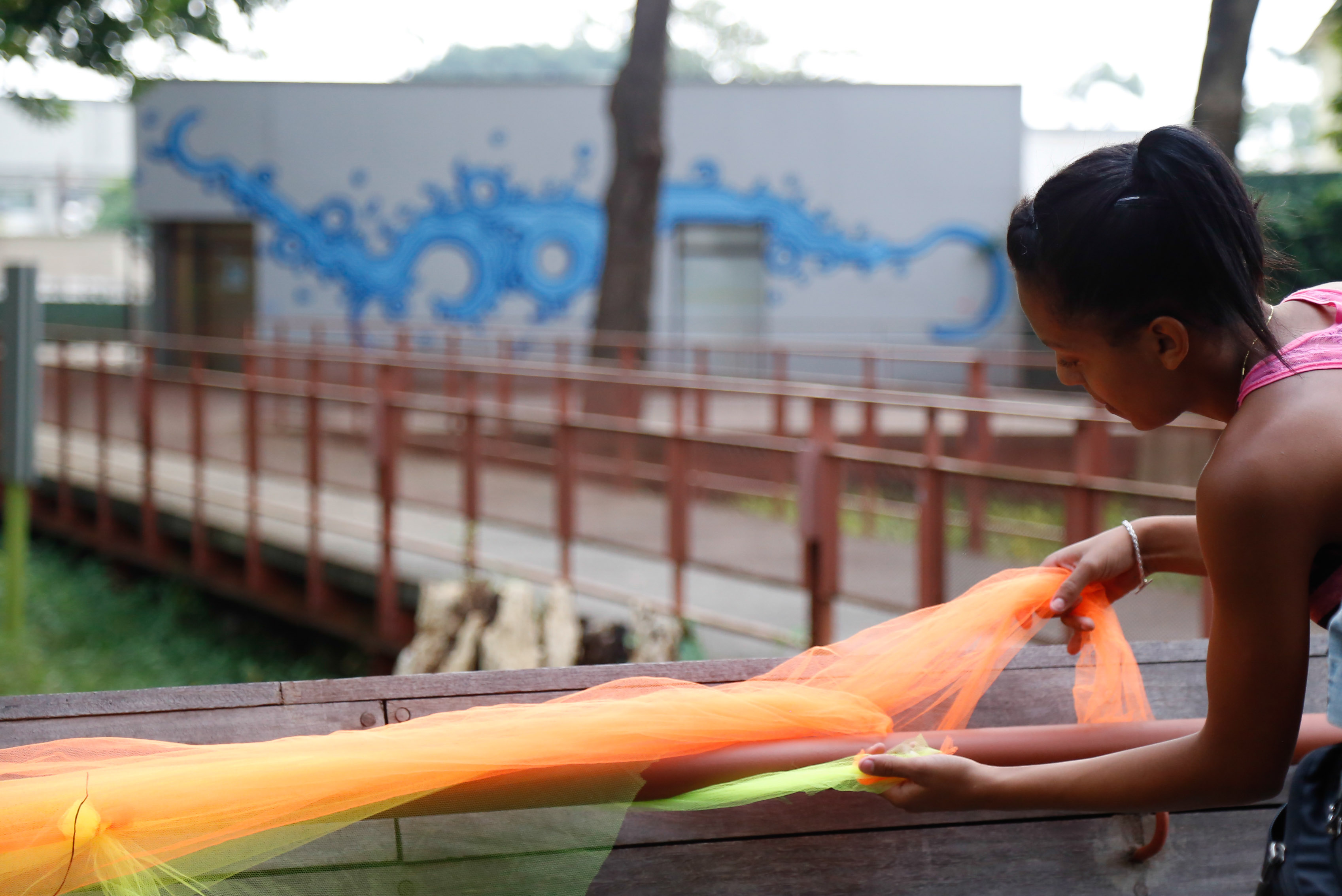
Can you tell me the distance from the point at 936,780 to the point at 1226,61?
7.13m

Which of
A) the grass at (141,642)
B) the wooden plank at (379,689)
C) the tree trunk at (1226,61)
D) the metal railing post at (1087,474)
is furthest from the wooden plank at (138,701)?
the tree trunk at (1226,61)

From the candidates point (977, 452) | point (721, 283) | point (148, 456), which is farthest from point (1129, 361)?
point (721, 283)

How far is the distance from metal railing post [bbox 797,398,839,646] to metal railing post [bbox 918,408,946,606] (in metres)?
0.40

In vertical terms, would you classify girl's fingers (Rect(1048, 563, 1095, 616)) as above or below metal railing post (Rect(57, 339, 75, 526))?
above

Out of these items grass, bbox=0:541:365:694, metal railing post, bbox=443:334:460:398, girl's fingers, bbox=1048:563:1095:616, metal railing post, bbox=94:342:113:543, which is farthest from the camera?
metal railing post, bbox=443:334:460:398

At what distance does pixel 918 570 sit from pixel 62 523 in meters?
7.63

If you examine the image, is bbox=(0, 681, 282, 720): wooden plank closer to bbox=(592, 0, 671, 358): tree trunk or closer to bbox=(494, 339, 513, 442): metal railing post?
bbox=(494, 339, 513, 442): metal railing post

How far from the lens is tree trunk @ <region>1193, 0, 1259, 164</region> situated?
7383 mm

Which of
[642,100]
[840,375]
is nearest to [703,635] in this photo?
[642,100]

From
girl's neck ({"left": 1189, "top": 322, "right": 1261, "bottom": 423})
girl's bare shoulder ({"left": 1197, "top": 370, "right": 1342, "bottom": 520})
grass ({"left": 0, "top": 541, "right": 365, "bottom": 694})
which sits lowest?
grass ({"left": 0, "top": 541, "right": 365, "bottom": 694})

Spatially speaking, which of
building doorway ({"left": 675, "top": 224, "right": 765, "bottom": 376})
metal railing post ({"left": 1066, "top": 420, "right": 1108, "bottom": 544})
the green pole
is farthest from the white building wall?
metal railing post ({"left": 1066, "top": 420, "right": 1108, "bottom": 544})

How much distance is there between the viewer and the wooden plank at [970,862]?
1.61 m

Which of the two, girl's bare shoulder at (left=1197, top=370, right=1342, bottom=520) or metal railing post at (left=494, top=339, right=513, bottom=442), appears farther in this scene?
metal railing post at (left=494, top=339, right=513, bottom=442)

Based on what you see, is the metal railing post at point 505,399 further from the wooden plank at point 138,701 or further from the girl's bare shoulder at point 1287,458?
the girl's bare shoulder at point 1287,458
